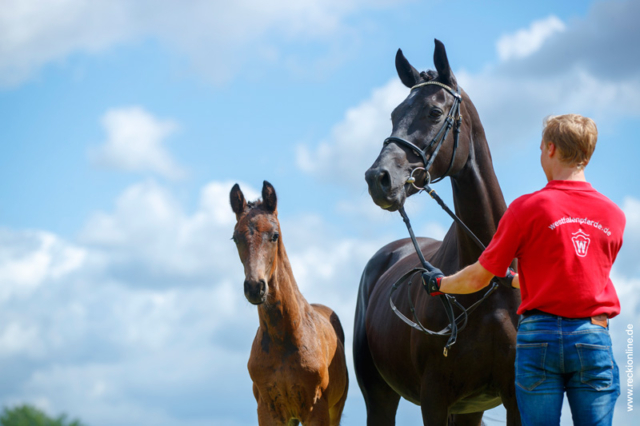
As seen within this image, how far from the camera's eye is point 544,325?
2574 millimetres

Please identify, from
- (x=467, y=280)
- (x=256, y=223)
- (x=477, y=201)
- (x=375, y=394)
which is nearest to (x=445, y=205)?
(x=477, y=201)

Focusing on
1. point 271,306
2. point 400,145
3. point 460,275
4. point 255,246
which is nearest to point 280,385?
point 271,306

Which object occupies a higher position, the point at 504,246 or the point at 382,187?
the point at 382,187

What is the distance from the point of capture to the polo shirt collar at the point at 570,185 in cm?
262

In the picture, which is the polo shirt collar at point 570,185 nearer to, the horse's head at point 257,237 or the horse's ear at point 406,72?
the horse's ear at point 406,72

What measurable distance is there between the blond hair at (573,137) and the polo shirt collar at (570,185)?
7cm

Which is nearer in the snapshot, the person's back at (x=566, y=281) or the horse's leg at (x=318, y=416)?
the person's back at (x=566, y=281)

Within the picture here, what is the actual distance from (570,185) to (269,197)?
3638mm

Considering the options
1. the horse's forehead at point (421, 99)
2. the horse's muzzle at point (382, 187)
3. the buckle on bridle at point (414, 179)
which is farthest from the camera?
the horse's forehead at point (421, 99)

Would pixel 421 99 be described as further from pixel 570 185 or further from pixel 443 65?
pixel 570 185

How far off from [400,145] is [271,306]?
2.38 meters

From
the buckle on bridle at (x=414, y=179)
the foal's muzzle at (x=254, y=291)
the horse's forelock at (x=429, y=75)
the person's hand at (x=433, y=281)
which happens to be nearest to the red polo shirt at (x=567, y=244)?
the person's hand at (x=433, y=281)

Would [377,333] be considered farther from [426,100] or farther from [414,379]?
[426,100]

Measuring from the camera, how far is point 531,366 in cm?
255
